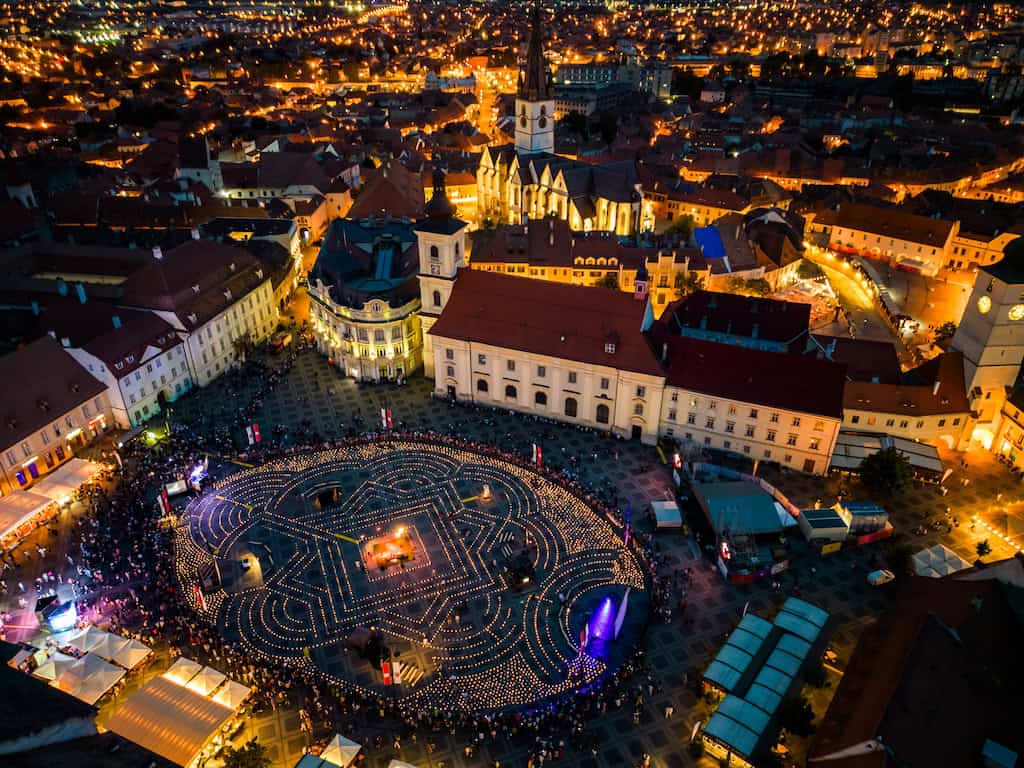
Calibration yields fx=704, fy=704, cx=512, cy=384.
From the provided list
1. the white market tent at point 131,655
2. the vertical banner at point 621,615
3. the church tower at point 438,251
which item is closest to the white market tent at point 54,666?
the white market tent at point 131,655

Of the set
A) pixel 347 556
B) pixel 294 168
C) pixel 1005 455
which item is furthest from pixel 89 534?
pixel 294 168

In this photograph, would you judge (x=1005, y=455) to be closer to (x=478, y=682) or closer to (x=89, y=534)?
(x=478, y=682)

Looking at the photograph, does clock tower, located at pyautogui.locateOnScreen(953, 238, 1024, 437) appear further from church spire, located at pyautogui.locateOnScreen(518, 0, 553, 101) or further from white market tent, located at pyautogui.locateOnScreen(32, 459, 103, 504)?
church spire, located at pyautogui.locateOnScreen(518, 0, 553, 101)

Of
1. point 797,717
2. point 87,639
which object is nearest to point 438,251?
point 87,639

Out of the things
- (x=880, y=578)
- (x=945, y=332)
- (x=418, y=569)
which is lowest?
(x=418, y=569)

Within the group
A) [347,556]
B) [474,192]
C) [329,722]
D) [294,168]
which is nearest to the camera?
[329,722]

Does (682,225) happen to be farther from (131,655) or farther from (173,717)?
(173,717)

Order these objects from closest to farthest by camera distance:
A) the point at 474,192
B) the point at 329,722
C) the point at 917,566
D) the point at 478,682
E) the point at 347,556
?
the point at 329,722 < the point at 478,682 < the point at 917,566 < the point at 347,556 < the point at 474,192
